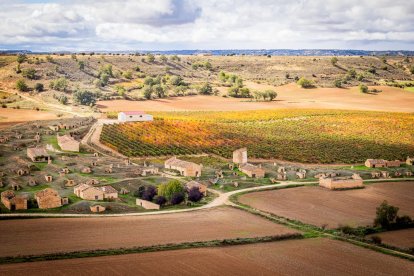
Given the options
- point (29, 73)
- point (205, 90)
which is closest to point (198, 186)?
point (205, 90)

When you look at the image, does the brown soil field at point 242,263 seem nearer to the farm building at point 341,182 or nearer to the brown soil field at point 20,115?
the farm building at point 341,182

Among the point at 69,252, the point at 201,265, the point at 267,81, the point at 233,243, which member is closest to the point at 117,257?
the point at 69,252

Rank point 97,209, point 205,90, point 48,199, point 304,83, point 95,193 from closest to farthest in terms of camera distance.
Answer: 1. point 97,209
2. point 48,199
3. point 95,193
4. point 205,90
5. point 304,83

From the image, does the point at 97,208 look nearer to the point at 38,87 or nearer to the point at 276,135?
the point at 276,135

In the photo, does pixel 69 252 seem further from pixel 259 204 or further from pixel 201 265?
pixel 259 204

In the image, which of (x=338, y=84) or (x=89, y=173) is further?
(x=338, y=84)

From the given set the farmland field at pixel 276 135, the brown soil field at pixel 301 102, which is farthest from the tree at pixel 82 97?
the farmland field at pixel 276 135

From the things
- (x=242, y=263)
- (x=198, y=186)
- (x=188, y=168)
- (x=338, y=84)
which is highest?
(x=338, y=84)
